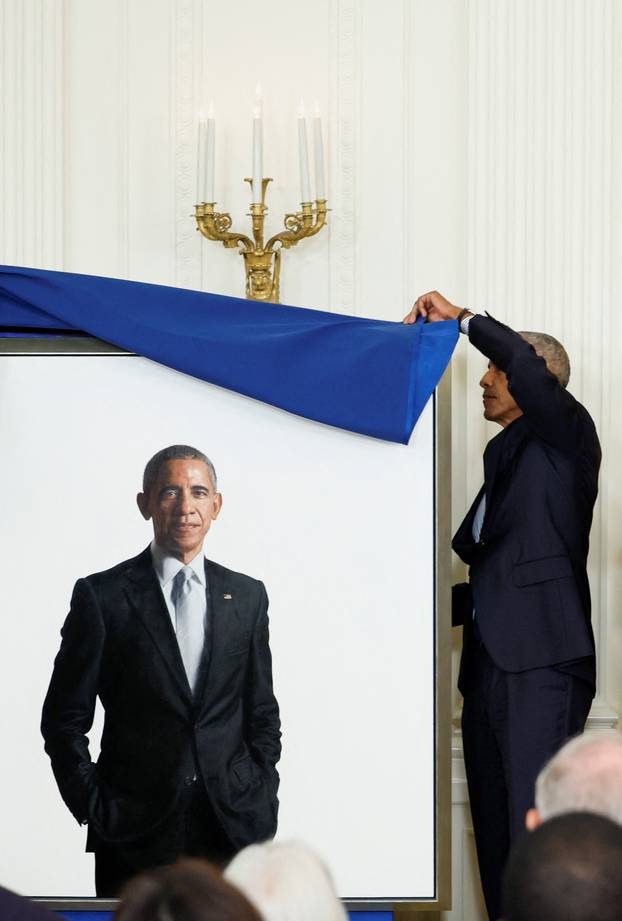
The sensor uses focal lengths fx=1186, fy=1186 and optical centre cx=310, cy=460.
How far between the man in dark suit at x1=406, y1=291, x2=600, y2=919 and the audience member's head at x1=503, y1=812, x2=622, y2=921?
6.67 ft

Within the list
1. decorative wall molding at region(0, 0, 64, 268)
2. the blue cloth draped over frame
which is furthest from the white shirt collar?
decorative wall molding at region(0, 0, 64, 268)

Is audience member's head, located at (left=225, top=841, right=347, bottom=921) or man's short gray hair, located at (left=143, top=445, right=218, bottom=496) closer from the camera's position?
audience member's head, located at (left=225, top=841, right=347, bottom=921)

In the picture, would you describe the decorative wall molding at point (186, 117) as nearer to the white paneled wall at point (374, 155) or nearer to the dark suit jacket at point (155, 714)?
the white paneled wall at point (374, 155)

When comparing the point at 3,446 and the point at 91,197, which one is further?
the point at 91,197

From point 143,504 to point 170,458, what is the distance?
0.14 m

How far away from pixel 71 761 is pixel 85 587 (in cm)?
45

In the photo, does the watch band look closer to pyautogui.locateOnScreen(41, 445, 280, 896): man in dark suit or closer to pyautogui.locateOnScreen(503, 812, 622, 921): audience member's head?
pyautogui.locateOnScreen(41, 445, 280, 896): man in dark suit

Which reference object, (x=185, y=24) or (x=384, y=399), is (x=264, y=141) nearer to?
(x=185, y=24)

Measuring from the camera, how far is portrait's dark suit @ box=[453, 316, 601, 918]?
3.21 meters

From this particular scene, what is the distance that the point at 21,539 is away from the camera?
10.3ft

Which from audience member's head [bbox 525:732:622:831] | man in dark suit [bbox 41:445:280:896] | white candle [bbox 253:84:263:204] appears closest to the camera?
audience member's head [bbox 525:732:622:831]

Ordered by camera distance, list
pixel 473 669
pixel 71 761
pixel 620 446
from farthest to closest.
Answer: pixel 620 446
pixel 473 669
pixel 71 761

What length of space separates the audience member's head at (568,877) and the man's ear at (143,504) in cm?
204

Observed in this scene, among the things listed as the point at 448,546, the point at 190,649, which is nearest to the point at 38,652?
the point at 190,649
